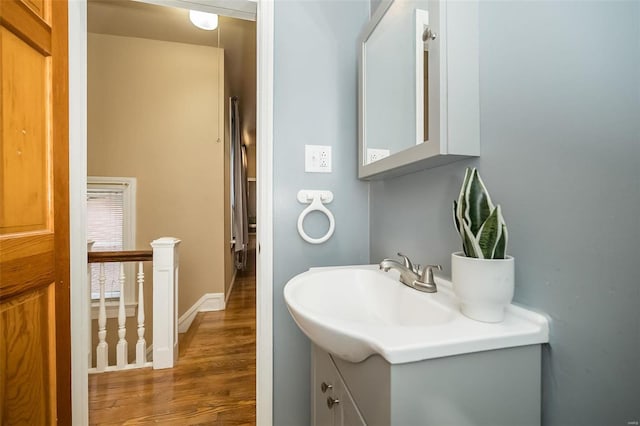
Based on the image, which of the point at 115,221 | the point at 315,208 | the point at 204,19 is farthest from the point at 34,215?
the point at 115,221

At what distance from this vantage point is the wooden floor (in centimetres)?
136

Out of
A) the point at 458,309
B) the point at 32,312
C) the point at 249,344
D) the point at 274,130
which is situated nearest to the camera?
the point at 458,309

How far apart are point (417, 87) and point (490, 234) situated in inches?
21.3

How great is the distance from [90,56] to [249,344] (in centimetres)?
301

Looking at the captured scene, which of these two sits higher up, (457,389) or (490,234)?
(490,234)

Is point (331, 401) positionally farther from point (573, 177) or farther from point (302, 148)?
point (302, 148)

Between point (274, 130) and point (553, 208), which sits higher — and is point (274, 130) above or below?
above

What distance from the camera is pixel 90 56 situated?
8.09ft

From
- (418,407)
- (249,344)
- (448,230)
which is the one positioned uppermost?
(448,230)

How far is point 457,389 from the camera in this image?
1.51 ft

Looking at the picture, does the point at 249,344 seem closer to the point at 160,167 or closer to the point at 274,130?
the point at 274,130

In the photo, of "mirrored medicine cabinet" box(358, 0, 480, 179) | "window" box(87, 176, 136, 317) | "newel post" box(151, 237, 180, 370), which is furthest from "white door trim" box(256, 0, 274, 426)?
"window" box(87, 176, 136, 317)

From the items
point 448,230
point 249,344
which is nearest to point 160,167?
point 249,344

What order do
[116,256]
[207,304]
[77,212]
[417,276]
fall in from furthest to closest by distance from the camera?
[207,304] → [116,256] → [77,212] → [417,276]
